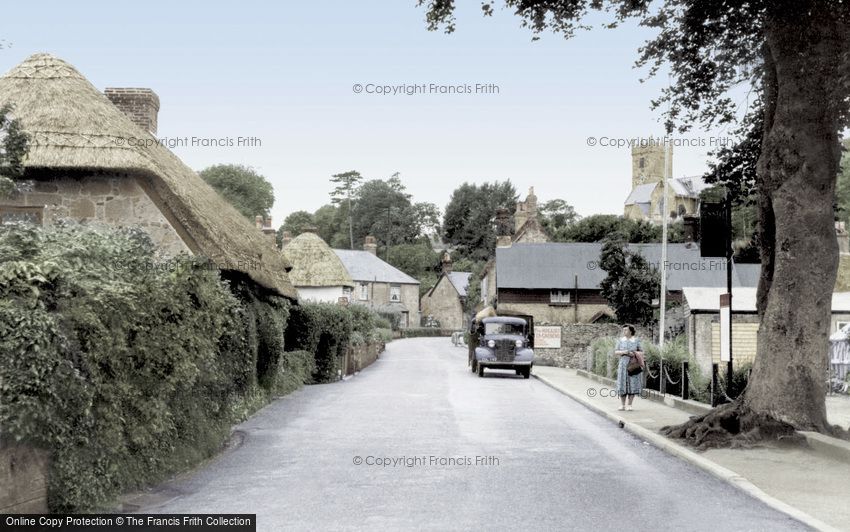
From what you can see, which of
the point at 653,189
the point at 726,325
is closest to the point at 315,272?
the point at 726,325

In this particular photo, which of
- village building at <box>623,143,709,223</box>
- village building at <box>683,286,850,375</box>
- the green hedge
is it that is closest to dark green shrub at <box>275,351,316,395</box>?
village building at <box>683,286,850,375</box>

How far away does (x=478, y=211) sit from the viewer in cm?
10906

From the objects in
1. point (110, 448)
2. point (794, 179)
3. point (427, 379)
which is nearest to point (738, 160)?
point (794, 179)

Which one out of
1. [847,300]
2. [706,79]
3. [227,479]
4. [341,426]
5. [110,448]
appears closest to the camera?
[110,448]

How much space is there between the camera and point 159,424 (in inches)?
370

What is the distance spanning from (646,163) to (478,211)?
46421 millimetres

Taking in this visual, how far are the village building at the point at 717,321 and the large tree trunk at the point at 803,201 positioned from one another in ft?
48.8

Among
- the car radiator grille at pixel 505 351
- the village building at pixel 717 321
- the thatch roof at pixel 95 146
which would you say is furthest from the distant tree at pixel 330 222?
the thatch roof at pixel 95 146

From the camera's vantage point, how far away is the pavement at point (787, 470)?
8641 mm

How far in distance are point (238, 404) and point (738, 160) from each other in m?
10.8

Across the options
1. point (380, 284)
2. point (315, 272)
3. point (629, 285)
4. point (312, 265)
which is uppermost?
point (312, 265)

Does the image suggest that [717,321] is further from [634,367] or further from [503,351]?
[634,367]

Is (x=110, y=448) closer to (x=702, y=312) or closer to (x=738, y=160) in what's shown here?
(x=738, y=160)

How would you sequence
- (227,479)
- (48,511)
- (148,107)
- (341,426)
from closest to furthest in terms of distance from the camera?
1. (48,511)
2. (227,479)
3. (341,426)
4. (148,107)
